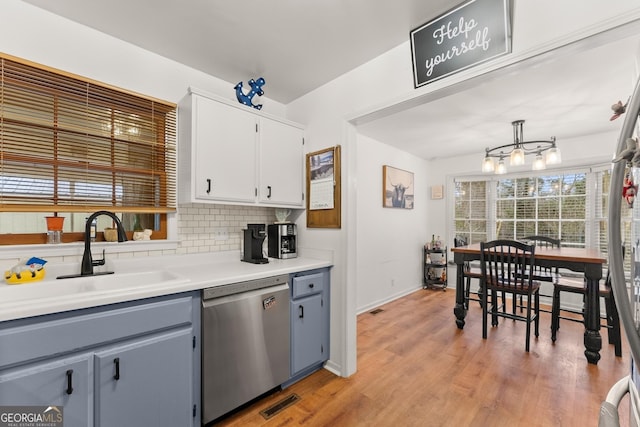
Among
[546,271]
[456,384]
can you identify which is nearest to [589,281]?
[546,271]

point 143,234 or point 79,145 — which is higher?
point 79,145

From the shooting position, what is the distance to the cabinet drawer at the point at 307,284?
85.4 inches

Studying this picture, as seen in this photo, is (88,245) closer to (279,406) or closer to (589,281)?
(279,406)

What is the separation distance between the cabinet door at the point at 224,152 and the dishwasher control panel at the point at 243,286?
68 cm

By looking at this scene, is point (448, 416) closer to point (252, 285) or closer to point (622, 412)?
point (622, 412)

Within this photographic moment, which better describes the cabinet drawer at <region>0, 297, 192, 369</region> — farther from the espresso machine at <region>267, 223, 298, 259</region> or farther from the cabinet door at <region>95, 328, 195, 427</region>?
the espresso machine at <region>267, 223, 298, 259</region>

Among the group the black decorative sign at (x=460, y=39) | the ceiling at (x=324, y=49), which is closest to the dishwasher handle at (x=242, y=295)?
the ceiling at (x=324, y=49)

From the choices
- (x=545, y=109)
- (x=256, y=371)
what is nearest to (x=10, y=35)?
(x=256, y=371)

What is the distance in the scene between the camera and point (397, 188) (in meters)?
4.57

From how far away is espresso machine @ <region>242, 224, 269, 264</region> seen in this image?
2348 millimetres

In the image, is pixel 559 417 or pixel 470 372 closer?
pixel 559 417

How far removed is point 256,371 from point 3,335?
4.08ft

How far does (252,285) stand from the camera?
189 centimetres

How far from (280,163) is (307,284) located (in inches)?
41.1
